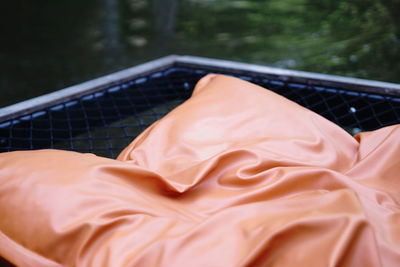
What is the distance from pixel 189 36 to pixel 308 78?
3.42m

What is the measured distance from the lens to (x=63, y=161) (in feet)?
3.02

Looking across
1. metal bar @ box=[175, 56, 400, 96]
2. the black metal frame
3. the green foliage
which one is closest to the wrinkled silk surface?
the black metal frame

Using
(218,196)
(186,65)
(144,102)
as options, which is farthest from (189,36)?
(218,196)

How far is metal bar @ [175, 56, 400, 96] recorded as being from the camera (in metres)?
1.69

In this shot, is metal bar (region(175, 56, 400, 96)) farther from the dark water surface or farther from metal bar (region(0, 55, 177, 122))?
the dark water surface

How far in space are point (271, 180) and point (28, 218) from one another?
523 millimetres

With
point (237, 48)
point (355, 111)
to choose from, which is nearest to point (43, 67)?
point (237, 48)

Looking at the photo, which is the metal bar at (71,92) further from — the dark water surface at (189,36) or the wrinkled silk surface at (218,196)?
the dark water surface at (189,36)

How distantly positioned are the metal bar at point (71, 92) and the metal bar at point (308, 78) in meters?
0.21

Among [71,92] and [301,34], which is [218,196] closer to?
[71,92]

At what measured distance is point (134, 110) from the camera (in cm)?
178

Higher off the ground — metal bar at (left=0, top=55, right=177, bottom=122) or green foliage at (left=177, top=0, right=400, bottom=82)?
metal bar at (left=0, top=55, right=177, bottom=122)

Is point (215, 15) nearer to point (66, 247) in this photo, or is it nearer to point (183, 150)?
point (183, 150)

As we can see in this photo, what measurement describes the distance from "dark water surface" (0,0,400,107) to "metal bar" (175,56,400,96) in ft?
5.96
